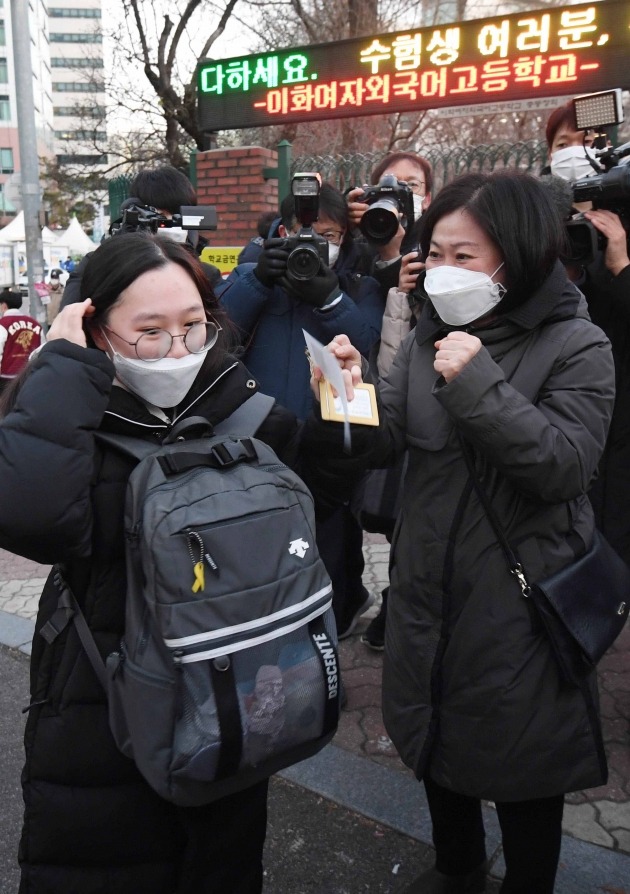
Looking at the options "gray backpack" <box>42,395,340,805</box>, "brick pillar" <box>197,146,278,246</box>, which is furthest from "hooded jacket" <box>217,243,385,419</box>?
"brick pillar" <box>197,146,278,246</box>

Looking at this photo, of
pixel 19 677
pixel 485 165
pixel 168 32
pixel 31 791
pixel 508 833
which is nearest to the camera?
pixel 31 791

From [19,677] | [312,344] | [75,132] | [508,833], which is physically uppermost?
[75,132]

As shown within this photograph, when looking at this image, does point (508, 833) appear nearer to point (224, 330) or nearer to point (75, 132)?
point (224, 330)

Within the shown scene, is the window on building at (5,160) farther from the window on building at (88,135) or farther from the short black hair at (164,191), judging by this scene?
the short black hair at (164,191)

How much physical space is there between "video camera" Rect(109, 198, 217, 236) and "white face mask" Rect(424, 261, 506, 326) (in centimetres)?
152

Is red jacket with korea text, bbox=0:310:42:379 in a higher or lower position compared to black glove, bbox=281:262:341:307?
lower

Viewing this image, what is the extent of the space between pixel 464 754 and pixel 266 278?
1.61 m

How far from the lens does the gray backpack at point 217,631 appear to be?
1.29 metres

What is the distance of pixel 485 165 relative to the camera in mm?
6520

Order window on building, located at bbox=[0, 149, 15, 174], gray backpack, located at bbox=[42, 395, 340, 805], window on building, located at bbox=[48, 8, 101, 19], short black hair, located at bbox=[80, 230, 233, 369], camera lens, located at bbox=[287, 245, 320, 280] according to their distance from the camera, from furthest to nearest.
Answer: window on building, located at bbox=[48, 8, 101, 19] < window on building, located at bbox=[0, 149, 15, 174] < camera lens, located at bbox=[287, 245, 320, 280] < short black hair, located at bbox=[80, 230, 233, 369] < gray backpack, located at bbox=[42, 395, 340, 805]

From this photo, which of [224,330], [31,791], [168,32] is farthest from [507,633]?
[168,32]

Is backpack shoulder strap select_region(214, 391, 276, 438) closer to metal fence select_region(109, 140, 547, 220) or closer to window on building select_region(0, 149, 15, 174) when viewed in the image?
metal fence select_region(109, 140, 547, 220)

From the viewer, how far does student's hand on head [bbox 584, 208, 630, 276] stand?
234cm

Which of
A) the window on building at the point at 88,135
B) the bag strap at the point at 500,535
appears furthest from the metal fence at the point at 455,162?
the window on building at the point at 88,135
